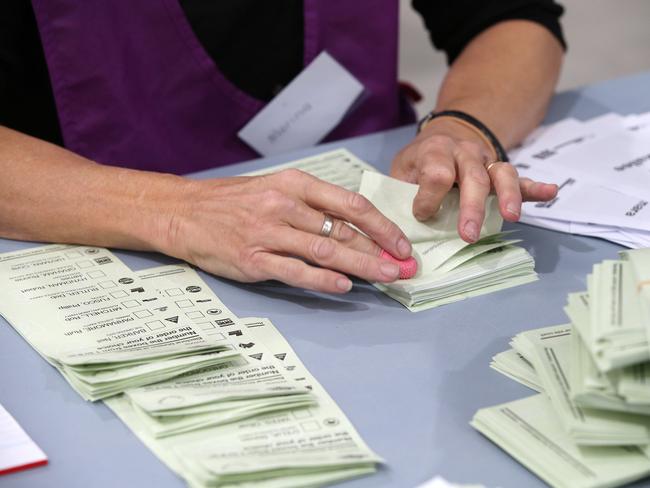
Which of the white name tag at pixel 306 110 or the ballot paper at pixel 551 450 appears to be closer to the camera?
the ballot paper at pixel 551 450

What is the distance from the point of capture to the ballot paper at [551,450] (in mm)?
845

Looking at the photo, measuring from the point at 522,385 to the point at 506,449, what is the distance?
11 centimetres


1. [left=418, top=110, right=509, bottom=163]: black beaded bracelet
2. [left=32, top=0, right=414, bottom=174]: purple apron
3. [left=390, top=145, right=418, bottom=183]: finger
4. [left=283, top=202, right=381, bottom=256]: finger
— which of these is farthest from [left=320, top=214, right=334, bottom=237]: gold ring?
[left=32, top=0, right=414, bottom=174]: purple apron

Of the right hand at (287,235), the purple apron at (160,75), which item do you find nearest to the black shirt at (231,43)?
the purple apron at (160,75)

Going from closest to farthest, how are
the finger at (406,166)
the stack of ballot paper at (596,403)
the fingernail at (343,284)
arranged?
the stack of ballot paper at (596,403)
the fingernail at (343,284)
the finger at (406,166)

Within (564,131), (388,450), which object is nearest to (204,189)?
(388,450)

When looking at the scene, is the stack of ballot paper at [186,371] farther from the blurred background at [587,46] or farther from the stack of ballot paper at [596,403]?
the blurred background at [587,46]

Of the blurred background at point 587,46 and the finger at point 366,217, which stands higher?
the blurred background at point 587,46

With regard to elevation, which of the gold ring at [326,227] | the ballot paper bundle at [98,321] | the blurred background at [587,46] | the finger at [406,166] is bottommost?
the ballot paper bundle at [98,321]

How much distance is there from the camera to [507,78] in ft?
5.25

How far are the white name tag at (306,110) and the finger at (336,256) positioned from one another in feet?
1.68

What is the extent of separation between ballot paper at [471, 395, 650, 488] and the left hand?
28cm

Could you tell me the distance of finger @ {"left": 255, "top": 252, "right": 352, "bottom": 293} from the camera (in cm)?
111

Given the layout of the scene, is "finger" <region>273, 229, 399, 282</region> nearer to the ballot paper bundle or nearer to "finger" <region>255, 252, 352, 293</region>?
"finger" <region>255, 252, 352, 293</region>
